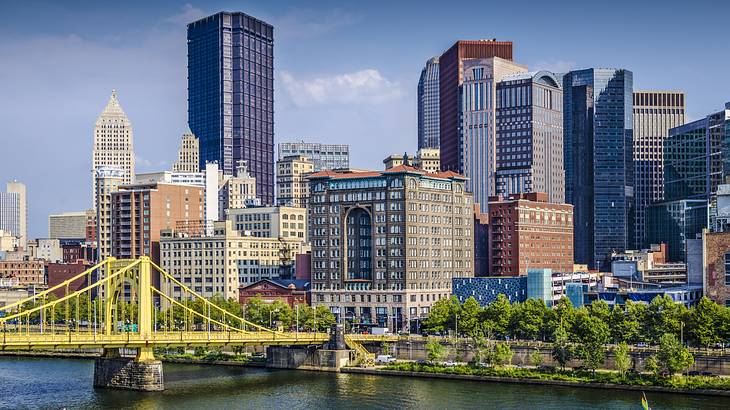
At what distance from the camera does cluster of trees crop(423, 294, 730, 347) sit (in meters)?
127

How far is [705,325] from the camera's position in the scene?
418ft

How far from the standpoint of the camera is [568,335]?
431 feet

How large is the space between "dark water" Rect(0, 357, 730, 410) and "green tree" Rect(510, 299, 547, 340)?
19.4 m

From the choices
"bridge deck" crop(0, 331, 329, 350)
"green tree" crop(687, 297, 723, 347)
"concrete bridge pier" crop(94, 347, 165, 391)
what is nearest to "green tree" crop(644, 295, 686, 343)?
"green tree" crop(687, 297, 723, 347)

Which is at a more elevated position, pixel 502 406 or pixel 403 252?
pixel 403 252

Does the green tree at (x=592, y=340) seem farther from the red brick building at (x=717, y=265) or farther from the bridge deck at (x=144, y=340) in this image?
the bridge deck at (x=144, y=340)

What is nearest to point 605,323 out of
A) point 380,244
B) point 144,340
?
point 380,244

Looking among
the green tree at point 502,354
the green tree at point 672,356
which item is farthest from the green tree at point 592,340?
the green tree at point 502,354

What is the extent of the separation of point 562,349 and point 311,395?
98.8 feet

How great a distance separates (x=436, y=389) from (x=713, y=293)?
5094 cm

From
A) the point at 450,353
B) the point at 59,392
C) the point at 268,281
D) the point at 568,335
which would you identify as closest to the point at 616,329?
the point at 568,335

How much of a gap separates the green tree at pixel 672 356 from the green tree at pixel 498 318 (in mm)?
30108

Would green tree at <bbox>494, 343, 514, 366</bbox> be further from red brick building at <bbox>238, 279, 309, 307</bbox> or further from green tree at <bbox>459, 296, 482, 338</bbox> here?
red brick building at <bbox>238, 279, 309, 307</bbox>

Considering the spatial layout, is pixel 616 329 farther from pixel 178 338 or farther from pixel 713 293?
pixel 178 338
